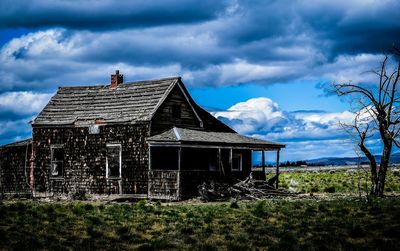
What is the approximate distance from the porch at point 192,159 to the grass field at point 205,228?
24.6 feet

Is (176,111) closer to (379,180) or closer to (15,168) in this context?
(15,168)

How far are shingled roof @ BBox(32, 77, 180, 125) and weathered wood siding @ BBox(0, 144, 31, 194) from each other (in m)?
2.33

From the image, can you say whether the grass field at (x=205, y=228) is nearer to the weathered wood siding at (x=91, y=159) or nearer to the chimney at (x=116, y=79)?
the weathered wood siding at (x=91, y=159)

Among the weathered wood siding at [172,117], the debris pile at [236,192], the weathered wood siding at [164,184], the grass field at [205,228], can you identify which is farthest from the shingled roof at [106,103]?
the grass field at [205,228]

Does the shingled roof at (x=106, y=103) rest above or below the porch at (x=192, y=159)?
above

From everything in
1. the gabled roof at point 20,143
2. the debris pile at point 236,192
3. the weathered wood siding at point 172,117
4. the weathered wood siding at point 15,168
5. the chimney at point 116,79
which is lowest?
the debris pile at point 236,192

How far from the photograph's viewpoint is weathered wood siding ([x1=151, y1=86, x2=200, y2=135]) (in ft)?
105

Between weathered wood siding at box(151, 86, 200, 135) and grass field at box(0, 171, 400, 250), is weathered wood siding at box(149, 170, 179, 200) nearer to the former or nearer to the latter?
weathered wood siding at box(151, 86, 200, 135)

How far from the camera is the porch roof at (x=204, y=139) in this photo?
97.3 feet

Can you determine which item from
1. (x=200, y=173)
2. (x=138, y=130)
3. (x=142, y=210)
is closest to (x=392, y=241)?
(x=142, y=210)

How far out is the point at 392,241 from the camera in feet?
44.2

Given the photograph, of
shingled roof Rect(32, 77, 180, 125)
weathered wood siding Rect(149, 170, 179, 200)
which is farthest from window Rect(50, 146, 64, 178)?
weathered wood siding Rect(149, 170, 179, 200)

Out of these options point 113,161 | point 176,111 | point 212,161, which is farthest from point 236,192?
point 113,161

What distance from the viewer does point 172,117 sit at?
109ft
